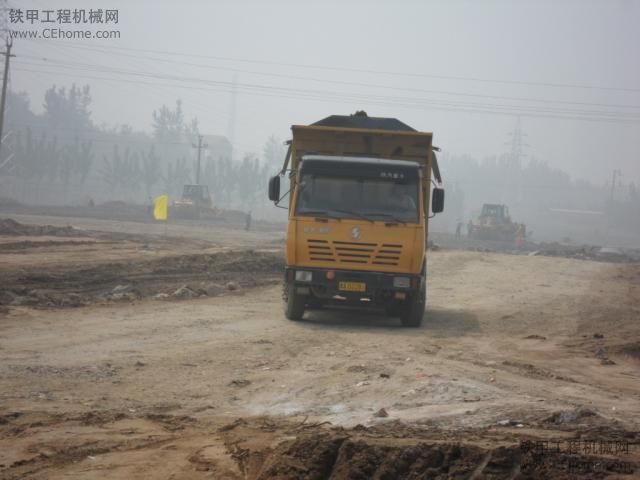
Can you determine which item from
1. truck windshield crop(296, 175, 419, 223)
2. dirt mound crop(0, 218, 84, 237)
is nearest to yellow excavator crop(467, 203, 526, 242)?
dirt mound crop(0, 218, 84, 237)

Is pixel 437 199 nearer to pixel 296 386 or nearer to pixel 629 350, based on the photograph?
pixel 629 350

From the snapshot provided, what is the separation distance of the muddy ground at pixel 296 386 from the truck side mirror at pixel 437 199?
2.07 m

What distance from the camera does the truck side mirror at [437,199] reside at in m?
14.2

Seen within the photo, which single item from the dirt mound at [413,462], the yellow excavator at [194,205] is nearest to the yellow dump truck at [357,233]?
the dirt mound at [413,462]

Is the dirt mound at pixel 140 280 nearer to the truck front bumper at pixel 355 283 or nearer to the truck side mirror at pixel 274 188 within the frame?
the truck side mirror at pixel 274 188

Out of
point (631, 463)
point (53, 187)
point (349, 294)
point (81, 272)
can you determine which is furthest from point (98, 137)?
point (631, 463)

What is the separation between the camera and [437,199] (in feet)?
46.8

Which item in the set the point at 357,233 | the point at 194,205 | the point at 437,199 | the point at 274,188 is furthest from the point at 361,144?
the point at 194,205

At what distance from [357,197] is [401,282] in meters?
1.58

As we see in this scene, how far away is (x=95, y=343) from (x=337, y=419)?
4.58m

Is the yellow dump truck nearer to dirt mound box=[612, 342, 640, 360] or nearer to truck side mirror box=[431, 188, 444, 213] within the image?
truck side mirror box=[431, 188, 444, 213]

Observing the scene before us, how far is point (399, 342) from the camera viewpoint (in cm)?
1202

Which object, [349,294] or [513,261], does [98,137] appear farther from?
[349,294]

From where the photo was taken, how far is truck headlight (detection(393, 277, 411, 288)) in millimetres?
13323
